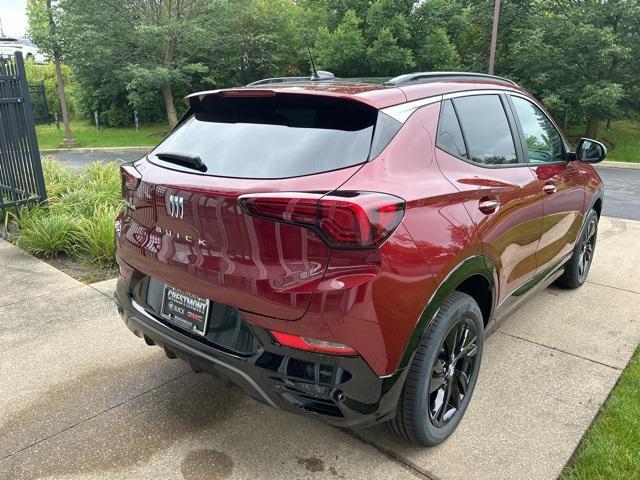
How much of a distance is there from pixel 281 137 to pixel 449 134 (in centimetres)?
85

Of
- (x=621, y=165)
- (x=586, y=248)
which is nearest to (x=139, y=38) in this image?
(x=621, y=165)

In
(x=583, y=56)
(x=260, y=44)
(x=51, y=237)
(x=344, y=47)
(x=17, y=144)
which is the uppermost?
(x=260, y=44)

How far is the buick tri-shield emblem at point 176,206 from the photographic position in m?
2.30

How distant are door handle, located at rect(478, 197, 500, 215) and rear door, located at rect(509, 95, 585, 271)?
0.74m

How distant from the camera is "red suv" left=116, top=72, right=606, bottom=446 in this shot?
198 centimetres

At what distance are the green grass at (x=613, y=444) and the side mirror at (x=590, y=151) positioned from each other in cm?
177

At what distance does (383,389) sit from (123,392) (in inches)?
66.5

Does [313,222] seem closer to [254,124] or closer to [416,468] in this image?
[254,124]

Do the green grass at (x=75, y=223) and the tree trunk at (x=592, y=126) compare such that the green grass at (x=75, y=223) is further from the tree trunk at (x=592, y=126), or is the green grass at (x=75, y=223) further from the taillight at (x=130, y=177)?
the tree trunk at (x=592, y=126)

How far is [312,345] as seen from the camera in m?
2.00

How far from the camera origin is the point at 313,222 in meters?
1.94

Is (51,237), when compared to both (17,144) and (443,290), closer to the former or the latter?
(17,144)

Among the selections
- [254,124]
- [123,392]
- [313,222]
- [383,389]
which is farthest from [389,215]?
[123,392]

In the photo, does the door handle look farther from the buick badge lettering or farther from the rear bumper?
the buick badge lettering
